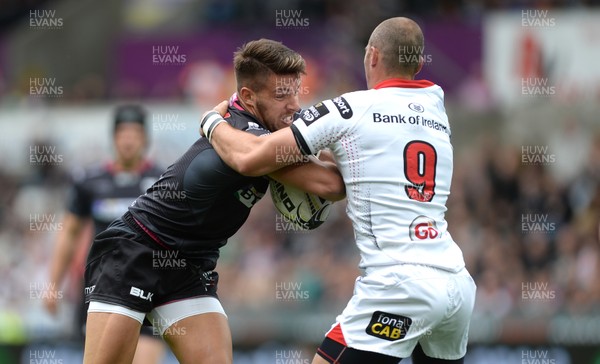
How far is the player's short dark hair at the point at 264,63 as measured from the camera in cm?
593

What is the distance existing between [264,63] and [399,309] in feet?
5.21

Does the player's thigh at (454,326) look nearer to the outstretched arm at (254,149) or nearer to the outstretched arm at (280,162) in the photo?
the outstretched arm at (280,162)

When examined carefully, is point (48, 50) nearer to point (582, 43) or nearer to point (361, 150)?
point (582, 43)

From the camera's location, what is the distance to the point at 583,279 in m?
11.4

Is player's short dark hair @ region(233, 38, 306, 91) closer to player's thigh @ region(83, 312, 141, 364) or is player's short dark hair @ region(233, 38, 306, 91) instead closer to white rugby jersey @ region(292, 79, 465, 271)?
white rugby jersey @ region(292, 79, 465, 271)

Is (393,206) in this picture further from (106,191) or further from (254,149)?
(106,191)

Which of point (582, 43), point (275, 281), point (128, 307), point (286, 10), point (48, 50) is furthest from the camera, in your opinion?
point (48, 50)

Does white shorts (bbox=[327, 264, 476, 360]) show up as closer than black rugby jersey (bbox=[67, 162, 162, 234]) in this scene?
Yes

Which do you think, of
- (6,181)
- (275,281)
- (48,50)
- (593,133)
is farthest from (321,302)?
(48,50)

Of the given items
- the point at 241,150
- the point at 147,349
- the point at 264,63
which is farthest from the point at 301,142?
the point at 147,349

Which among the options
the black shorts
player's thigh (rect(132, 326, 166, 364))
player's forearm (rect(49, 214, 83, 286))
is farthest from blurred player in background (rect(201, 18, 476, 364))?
player's forearm (rect(49, 214, 83, 286))

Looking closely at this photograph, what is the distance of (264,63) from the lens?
595 cm

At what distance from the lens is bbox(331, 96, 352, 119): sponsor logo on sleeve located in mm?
5461

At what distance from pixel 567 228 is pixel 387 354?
7212 mm
